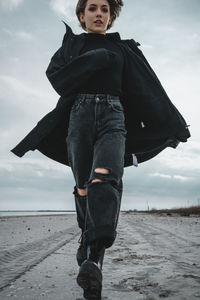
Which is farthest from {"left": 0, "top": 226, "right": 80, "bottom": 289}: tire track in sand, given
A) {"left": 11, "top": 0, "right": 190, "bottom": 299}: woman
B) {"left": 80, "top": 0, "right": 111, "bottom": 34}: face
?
{"left": 80, "top": 0, "right": 111, "bottom": 34}: face

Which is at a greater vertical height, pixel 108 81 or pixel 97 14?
pixel 97 14

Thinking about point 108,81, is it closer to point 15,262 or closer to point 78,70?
point 78,70

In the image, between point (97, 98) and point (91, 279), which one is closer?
point (91, 279)

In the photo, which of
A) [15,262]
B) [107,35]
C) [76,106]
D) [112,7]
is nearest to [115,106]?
[76,106]

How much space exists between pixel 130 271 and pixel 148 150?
1.19 metres

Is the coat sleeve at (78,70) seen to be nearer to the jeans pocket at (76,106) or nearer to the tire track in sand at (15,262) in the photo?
the jeans pocket at (76,106)

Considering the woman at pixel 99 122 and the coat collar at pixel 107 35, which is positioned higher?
the coat collar at pixel 107 35

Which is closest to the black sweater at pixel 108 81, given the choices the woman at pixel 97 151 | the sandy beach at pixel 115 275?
the woman at pixel 97 151

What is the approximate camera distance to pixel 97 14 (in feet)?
8.19

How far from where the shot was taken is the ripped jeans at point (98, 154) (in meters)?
1.80

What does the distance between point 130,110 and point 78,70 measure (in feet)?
2.25

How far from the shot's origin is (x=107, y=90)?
221 centimetres

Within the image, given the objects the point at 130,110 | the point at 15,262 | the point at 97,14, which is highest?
the point at 97,14

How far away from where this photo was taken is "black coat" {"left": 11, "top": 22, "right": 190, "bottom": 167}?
232cm
